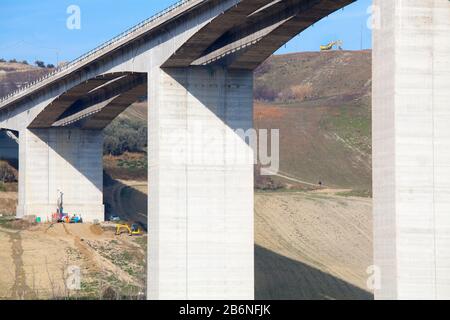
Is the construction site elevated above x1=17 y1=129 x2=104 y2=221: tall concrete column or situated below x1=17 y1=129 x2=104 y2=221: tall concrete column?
below

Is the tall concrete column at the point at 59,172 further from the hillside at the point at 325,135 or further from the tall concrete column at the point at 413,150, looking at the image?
the tall concrete column at the point at 413,150

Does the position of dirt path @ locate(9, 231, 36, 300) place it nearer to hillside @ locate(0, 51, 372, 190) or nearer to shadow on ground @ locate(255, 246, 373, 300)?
shadow on ground @ locate(255, 246, 373, 300)

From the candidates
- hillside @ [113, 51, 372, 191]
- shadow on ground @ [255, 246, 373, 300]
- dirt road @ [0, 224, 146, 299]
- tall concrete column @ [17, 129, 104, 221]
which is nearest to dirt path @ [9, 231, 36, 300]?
dirt road @ [0, 224, 146, 299]

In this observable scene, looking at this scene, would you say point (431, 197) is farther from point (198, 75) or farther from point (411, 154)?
point (198, 75)

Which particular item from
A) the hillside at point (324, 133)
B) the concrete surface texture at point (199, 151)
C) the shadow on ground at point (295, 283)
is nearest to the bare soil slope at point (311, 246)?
the shadow on ground at point (295, 283)

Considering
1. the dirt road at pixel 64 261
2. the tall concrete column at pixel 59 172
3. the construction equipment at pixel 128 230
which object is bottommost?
the dirt road at pixel 64 261

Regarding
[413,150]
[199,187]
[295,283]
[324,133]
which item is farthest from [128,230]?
[324,133]

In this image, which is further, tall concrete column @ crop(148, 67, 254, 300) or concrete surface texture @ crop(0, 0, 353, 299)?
tall concrete column @ crop(148, 67, 254, 300)
